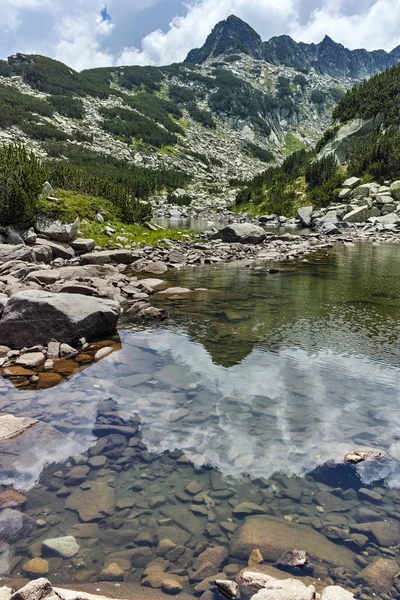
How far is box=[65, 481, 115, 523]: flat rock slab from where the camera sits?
3943 millimetres

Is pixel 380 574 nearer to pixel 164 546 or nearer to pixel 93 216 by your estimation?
pixel 164 546

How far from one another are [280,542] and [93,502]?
2102 mm

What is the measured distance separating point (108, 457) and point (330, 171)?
5852cm

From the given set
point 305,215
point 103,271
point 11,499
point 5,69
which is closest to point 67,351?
point 11,499

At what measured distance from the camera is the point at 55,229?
21781 mm

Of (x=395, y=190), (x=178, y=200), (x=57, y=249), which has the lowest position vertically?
(x=57, y=249)

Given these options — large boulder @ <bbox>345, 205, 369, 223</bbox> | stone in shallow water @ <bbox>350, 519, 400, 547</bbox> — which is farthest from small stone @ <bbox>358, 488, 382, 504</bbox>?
large boulder @ <bbox>345, 205, 369, 223</bbox>

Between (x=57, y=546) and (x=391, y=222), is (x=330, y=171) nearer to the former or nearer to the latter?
(x=391, y=222)

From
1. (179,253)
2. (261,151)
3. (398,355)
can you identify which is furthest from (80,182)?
(261,151)

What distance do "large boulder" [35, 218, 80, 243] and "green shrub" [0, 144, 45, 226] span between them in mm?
699

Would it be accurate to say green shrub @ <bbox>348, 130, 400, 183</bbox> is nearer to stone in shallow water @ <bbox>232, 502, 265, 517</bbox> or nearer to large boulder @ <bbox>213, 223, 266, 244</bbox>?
large boulder @ <bbox>213, 223, 266, 244</bbox>

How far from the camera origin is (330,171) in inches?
2158

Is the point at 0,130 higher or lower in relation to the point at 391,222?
higher

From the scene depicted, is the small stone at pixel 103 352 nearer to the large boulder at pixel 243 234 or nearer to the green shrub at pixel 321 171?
the large boulder at pixel 243 234
